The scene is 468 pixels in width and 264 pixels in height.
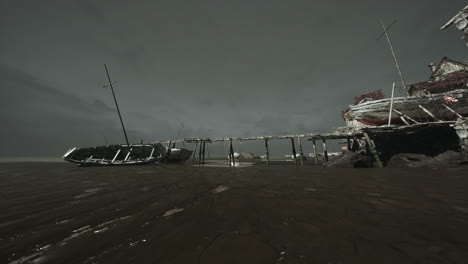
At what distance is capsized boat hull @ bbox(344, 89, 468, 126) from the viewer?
1469 cm

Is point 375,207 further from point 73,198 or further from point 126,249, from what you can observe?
point 73,198

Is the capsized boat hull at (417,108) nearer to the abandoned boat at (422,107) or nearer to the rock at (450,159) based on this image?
the abandoned boat at (422,107)

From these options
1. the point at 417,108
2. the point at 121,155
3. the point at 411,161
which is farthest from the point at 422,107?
the point at 121,155

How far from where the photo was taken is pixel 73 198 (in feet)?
14.1

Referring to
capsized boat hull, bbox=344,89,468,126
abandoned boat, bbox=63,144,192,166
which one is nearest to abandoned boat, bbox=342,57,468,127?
capsized boat hull, bbox=344,89,468,126

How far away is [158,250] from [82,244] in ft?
3.26

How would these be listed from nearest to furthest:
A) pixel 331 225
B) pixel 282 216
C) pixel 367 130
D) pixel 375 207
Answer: pixel 331 225 < pixel 282 216 < pixel 375 207 < pixel 367 130

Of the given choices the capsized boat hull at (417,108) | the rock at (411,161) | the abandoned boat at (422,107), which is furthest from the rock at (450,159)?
the capsized boat hull at (417,108)

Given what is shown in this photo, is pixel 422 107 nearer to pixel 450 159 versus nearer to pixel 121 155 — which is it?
pixel 450 159

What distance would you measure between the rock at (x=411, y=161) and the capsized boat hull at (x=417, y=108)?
4818mm

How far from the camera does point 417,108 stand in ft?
52.3

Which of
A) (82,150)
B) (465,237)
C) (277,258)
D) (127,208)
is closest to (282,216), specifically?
(277,258)

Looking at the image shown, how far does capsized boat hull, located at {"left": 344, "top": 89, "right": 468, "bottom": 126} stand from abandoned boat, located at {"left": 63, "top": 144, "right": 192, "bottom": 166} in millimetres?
22659

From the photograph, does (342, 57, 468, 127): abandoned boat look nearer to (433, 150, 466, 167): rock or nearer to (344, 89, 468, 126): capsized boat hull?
(344, 89, 468, 126): capsized boat hull
